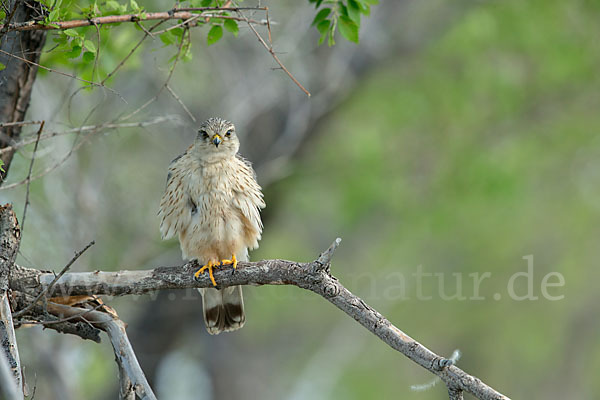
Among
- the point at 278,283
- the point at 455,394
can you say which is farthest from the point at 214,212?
the point at 455,394

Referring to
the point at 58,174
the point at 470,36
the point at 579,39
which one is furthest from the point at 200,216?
the point at 579,39

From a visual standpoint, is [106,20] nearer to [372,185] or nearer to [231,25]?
[231,25]

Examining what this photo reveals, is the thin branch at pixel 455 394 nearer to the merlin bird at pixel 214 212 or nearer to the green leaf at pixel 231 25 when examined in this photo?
the merlin bird at pixel 214 212

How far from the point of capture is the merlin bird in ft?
14.2

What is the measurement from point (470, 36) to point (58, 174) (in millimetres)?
6129

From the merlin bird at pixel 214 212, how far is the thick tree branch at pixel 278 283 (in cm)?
48

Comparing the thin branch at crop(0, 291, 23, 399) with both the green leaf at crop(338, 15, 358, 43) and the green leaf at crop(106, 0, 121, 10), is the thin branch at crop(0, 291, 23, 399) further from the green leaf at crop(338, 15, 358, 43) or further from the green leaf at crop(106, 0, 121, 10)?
the green leaf at crop(338, 15, 358, 43)

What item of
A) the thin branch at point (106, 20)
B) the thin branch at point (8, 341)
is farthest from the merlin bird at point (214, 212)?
the thin branch at point (8, 341)

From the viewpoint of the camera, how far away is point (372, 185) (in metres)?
11.0

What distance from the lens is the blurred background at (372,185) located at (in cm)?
868

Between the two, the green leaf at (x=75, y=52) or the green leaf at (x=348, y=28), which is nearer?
the green leaf at (x=75, y=52)

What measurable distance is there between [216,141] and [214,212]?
53 centimetres

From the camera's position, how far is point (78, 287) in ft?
11.5

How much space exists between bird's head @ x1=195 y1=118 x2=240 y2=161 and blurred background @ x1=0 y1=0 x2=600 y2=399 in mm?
1201
